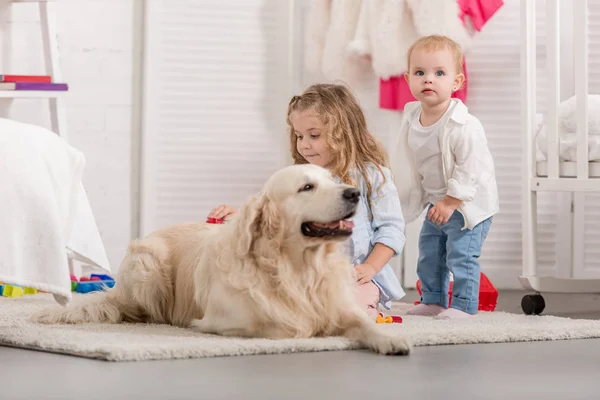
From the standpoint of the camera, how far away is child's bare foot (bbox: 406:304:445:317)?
2.78 metres

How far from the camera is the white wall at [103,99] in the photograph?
3.98 metres

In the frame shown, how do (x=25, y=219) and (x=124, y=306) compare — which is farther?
(x=124, y=306)

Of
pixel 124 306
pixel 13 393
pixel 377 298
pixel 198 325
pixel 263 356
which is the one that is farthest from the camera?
pixel 377 298

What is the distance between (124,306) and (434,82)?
1.05 meters

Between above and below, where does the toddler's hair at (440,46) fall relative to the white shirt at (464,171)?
above

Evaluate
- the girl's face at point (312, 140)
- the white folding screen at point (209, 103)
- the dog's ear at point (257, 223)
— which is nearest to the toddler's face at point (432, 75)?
the girl's face at point (312, 140)

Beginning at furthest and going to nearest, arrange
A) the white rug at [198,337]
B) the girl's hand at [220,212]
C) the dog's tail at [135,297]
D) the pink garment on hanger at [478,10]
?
1. the pink garment on hanger at [478,10]
2. the girl's hand at [220,212]
3. the dog's tail at [135,297]
4. the white rug at [198,337]

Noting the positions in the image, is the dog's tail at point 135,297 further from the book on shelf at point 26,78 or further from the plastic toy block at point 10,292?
the book on shelf at point 26,78

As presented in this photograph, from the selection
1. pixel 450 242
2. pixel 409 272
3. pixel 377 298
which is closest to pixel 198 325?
pixel 377 298

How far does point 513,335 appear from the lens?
2.13 meters

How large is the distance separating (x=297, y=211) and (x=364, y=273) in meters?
0.53

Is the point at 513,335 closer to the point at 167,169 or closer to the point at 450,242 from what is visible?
the point at 450,242

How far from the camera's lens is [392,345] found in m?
1.85

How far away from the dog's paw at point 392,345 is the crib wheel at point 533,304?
993mm
